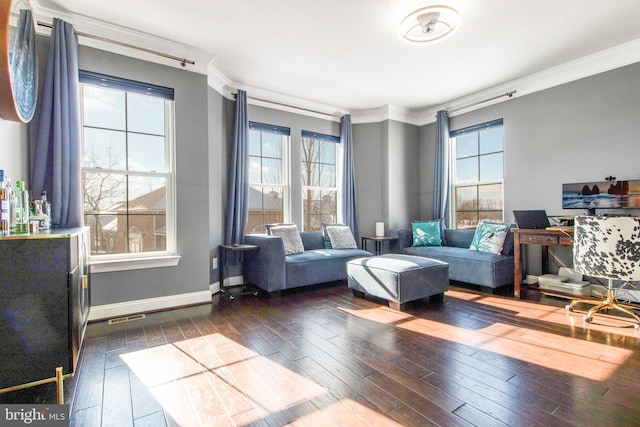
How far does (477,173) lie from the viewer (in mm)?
4875

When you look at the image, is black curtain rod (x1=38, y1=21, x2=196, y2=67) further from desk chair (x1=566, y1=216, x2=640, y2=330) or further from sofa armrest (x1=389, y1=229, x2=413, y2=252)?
desk chair (x1=566, y1=216, x2=640, y2=330)

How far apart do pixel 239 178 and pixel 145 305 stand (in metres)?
1.80

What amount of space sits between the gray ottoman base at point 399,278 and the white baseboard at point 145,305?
1.73 meters

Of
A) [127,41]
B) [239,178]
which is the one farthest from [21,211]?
[239,178]

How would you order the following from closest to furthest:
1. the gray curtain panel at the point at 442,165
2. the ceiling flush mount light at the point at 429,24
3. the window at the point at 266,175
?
1. the ceiling flush mount light at the point at 429,24
2. the window at the point at 266,175
3. the gray curtain panel at the point at 442,165

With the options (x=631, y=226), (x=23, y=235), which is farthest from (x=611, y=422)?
(x=23, y=235)

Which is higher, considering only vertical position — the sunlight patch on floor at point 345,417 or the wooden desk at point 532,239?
the wooden desk at point 532,239

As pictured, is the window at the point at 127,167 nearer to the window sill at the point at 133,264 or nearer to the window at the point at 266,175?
the window sill at the point at 133,264

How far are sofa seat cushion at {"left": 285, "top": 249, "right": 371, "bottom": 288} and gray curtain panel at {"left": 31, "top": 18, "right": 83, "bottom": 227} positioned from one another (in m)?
2.15

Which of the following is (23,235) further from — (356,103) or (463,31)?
(356,103)

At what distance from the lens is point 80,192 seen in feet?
9.04

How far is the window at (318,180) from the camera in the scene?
4.95 m

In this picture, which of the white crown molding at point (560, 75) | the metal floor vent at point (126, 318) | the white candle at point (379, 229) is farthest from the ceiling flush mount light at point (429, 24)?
the metal floor vent at point (126, 318)

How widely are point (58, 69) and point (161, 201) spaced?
4.53ft
